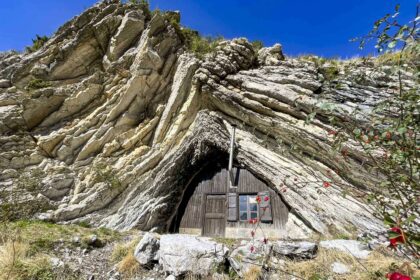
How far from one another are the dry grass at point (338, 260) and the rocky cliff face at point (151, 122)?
3259 millimetres

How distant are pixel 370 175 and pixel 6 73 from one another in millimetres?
16417

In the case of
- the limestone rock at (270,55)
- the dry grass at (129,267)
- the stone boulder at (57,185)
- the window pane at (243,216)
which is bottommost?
the dry grass at (129,267)

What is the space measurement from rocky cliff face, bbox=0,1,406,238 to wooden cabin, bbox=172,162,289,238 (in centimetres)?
58

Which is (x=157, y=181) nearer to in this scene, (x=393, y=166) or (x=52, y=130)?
(x=52, y=130)

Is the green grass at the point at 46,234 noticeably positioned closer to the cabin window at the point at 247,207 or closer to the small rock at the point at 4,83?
the cabin window at the point at 247,207

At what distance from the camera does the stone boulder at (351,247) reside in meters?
5.37

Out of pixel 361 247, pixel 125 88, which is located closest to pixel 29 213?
pixel 125 88

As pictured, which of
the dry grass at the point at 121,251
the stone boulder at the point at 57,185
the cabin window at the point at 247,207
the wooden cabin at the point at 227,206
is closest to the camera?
the dry grass at the point at 121,251

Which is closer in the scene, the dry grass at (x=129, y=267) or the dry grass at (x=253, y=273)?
the dry grass at (x=253, y=273)

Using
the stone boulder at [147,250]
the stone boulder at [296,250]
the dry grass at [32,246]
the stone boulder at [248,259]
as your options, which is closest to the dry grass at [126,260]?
the stone boulder at [147,250]

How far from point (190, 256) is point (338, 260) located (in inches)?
131

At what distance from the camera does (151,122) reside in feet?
39.2

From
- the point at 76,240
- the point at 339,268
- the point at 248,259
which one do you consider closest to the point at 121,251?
the point at 76,240

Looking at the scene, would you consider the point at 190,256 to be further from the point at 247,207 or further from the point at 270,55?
the point at 270,55
